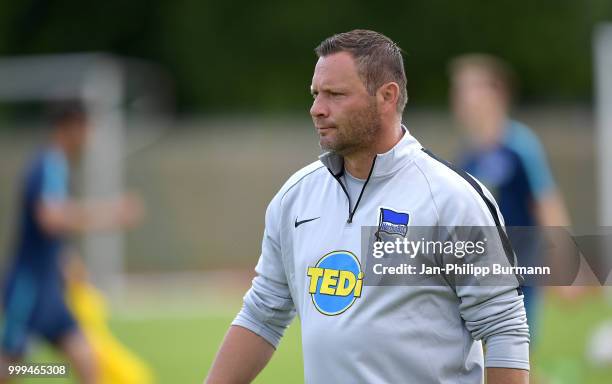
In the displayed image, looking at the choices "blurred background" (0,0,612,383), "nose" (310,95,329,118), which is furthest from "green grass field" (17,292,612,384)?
"nose" (310,95,329,118)

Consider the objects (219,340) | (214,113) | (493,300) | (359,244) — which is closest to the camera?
(493,300)

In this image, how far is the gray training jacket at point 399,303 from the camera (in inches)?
161

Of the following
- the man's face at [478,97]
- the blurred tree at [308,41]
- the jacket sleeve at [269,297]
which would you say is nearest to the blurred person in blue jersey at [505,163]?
the man's face at [478,97]

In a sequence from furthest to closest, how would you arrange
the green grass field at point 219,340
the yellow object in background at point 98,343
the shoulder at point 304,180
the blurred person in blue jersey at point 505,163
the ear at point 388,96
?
the green grass field at point 219,340 < the yellow object in background at point 98,343 < the blurred person in blue jersey at point 505,163 < the shoulder at point 304,180 < the ear at point 388,96

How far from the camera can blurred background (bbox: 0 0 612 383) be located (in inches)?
692

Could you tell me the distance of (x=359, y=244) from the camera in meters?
4.21

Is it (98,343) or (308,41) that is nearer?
(98,343)

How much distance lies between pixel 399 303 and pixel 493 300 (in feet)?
1.04

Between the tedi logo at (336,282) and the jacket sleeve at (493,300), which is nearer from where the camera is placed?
the jacket sleeve at (493,300)

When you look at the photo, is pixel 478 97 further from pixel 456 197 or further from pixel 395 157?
pixel 456 197

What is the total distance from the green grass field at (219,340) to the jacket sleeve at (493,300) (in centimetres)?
477

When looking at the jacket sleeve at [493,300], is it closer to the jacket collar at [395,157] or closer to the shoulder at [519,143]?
the jacket collar at [395,157]

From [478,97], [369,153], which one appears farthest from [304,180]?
[478,97]

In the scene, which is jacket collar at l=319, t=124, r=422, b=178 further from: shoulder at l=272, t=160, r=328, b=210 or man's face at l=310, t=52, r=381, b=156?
shoulder at l=272, t=160, r=328, b=210
